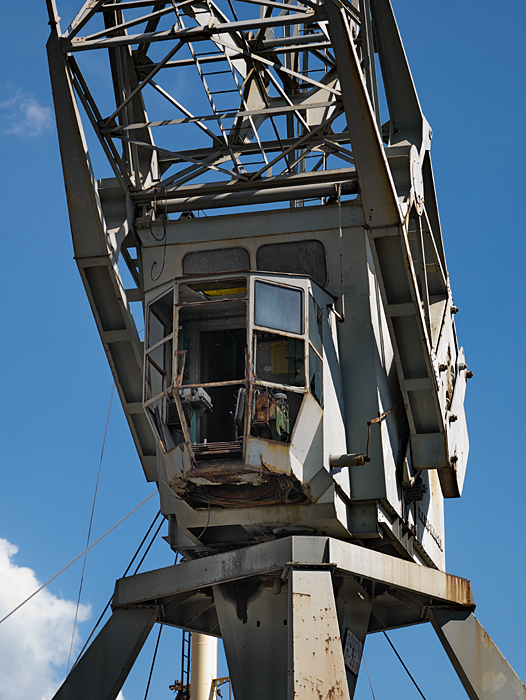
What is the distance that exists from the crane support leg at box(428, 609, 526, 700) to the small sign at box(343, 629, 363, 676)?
4.62ft

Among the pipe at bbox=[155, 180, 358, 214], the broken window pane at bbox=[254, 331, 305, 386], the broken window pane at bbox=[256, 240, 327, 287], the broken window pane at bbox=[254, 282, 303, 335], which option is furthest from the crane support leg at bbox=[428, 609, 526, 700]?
the pipe at bbox=[155, 180, 358, 214]

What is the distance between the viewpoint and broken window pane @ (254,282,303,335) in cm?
1423

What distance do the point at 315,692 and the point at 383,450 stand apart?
398 centimetres

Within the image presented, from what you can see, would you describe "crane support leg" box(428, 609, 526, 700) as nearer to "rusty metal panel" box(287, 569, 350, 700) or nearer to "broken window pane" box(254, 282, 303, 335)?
"rusty metal panel" box(287, 569, 350, 700)

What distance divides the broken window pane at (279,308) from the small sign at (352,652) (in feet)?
18.4

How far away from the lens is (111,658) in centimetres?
1652

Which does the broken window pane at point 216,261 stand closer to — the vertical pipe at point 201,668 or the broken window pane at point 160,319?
the broken window pane at point 160,319

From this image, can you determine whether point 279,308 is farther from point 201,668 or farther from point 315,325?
point 201,668

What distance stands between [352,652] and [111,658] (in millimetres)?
4091

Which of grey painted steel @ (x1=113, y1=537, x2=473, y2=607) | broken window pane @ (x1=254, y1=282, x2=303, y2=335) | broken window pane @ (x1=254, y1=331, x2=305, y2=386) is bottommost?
grey painted steel @ (x1=113, y1=537, x2=473, y2=607)

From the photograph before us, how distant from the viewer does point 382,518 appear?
15.4 meters

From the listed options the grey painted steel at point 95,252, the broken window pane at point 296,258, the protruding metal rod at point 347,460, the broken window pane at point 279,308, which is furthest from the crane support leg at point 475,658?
the grey painted steel at point 95,252

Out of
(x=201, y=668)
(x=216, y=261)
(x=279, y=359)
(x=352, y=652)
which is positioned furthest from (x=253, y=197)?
(x=201, y=668)

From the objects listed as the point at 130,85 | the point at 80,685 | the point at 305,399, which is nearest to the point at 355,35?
the point at 130,85
